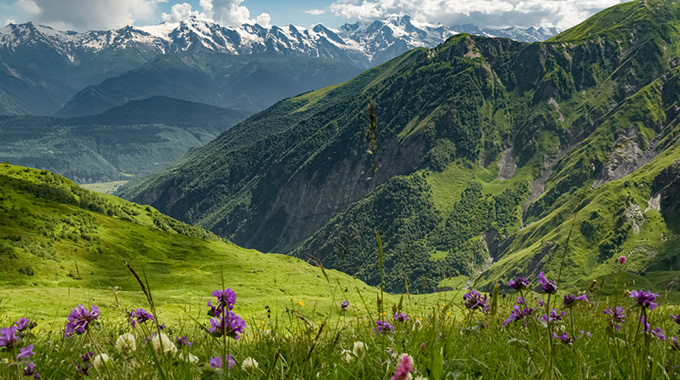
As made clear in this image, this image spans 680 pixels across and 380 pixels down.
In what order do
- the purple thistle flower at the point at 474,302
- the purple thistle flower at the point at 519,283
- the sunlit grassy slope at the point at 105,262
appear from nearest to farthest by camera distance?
1. the purple thistle flower at the point at 519,283
2. the purple thistle flower at the point at 474,302
3. the sunlit grassy slope at the point at 105,262

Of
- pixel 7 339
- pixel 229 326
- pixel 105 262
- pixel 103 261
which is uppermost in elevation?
pixel 229 326

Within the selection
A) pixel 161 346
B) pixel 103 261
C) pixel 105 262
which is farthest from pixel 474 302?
pixel 103 261

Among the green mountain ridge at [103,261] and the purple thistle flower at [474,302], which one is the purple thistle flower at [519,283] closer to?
the purple thistle flower at [474,302]

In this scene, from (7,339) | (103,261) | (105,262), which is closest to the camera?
(7,339)

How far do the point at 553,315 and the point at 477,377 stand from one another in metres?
1.66

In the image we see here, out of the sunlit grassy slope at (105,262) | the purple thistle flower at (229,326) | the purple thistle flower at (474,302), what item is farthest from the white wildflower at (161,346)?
the sunlit grassy slope at (105,262)

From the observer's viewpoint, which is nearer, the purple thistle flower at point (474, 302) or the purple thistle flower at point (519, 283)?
the purple thistle flower at point (519, 283)

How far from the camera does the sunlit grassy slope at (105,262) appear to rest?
179ft

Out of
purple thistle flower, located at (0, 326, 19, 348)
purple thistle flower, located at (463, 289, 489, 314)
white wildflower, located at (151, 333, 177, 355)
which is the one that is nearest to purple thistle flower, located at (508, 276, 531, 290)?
purple thistle flower, located at (463, 289, 489, 314)

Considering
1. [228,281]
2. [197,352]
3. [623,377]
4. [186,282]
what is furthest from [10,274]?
[623,377]

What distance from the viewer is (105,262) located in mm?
79375

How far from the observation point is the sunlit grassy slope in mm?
54441

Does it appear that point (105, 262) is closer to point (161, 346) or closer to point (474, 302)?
point (474, 302)

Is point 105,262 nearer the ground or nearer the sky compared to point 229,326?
nearer the ground
